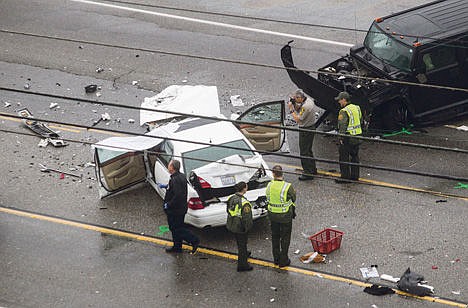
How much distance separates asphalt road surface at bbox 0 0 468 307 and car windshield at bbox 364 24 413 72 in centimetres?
146

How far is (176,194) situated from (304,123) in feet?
11.4

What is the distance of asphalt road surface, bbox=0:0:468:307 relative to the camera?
12.5 meters

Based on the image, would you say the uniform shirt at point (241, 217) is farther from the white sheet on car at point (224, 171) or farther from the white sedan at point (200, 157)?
the white sheet on car at point (224, 171)

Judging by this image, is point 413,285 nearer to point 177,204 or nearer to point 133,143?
point 177,204

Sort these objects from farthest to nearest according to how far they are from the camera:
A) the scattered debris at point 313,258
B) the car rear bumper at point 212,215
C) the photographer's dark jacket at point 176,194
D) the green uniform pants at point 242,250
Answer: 1. the car rear bumper at point 212,215
2. the scattered debris at point 313,258
3. the photographer's dark jacket at point 176,194
4. the green uniform pants at point 242,250

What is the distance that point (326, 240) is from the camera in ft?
43.9

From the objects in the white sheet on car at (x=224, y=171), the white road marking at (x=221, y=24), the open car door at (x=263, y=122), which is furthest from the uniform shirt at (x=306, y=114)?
the white road marking at (x=221, y=24)

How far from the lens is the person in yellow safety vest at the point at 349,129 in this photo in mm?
14812

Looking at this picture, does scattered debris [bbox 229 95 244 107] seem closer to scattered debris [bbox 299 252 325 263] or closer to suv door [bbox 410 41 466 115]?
suv door [bbox 410 41 466 115]

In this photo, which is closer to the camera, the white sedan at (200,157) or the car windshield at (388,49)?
the white sedan at (200,157)

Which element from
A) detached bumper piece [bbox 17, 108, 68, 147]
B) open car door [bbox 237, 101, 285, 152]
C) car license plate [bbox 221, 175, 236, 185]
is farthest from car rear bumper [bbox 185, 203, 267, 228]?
detached bumper piece [bbox 17, 108, 68, 147]

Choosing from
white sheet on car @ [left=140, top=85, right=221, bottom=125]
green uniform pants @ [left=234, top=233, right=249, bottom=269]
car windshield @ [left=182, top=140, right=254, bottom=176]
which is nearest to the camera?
green uniform pants @ [left=234, top=233, right=249, bottom=269]

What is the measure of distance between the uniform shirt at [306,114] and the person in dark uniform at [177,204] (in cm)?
308

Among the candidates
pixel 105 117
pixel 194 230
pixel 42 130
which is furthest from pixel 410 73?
pixel 42 130
